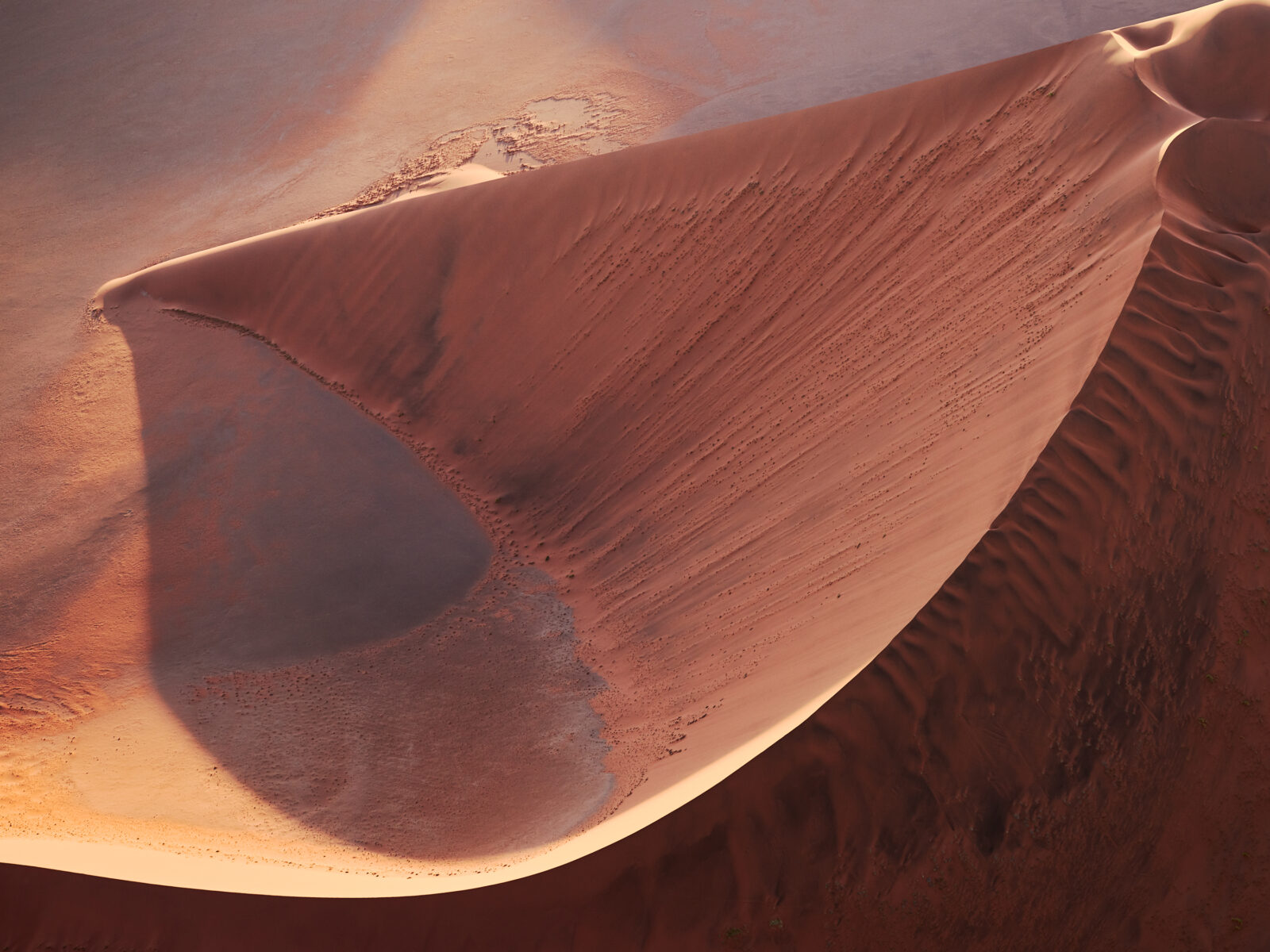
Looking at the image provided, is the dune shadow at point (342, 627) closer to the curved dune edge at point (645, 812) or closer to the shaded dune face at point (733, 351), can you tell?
the shaded dune face at point (733, 351)

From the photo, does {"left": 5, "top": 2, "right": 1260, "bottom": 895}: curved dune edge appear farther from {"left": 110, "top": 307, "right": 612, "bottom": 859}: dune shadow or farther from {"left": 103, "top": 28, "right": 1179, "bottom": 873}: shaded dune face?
{"left": 110, "top": 307, "right": 612, "bottom": 859}: dune shadow

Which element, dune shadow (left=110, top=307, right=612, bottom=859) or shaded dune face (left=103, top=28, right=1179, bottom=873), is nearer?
shaded dune face (left=103, top=28, right=1179, bottom=873)

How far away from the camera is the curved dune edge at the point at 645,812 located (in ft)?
21.4

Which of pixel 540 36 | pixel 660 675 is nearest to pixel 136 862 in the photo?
pixel 660 675

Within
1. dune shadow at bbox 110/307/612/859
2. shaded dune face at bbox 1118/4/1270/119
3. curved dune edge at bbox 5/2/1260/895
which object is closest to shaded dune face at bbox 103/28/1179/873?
curved dune edge at bbox 5/2/1260/895

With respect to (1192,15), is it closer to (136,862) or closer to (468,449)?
(468,449)

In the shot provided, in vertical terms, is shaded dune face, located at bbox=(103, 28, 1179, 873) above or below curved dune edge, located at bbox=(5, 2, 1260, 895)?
above

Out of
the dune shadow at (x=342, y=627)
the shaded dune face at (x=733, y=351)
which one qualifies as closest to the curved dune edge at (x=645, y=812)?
the shaded dune face at (x=733, y=351)

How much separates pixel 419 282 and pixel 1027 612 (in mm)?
10150

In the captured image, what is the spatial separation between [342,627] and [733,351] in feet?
19.4

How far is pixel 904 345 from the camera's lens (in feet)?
33.8

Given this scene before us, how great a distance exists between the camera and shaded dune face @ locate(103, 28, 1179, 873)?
27.3 ft

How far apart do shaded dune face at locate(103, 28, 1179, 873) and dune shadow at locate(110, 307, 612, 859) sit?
0.69 ft

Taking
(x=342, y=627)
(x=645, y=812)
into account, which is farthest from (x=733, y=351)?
(x=645, y=812)
